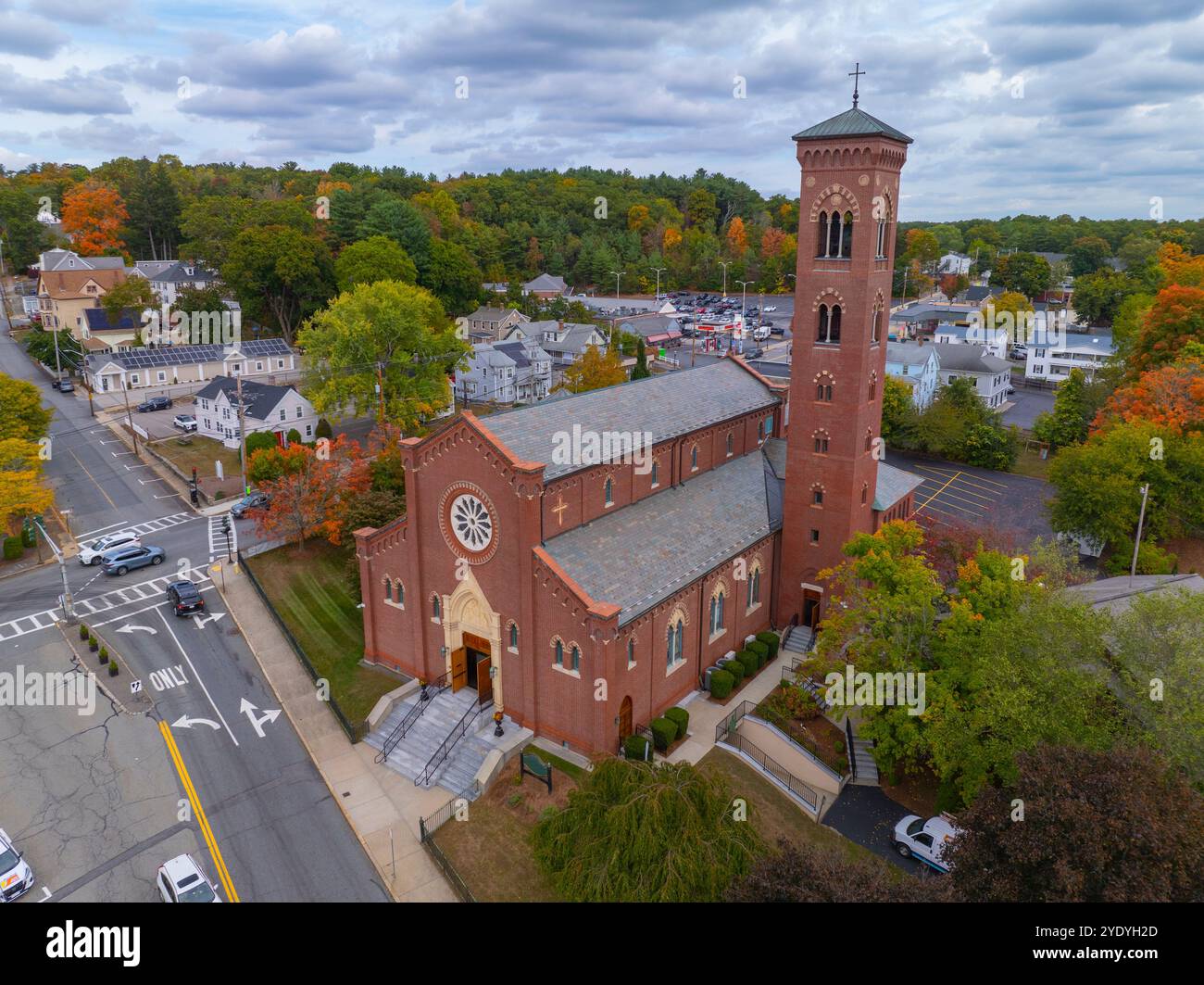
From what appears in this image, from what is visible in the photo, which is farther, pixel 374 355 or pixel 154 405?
pixel 154 405

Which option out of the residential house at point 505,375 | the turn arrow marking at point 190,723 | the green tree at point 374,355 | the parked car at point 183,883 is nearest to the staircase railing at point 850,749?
the parked car at point 183,883

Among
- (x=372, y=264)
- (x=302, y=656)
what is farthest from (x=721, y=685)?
(x=372, y=264)

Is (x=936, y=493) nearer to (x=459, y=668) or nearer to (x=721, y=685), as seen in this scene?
(x=721, y=685)

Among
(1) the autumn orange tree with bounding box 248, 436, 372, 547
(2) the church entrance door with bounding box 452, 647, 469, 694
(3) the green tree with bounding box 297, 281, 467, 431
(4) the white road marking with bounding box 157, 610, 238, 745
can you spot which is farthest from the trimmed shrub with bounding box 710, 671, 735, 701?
(3) the green tree with bounding box 297, 281, 467, 431

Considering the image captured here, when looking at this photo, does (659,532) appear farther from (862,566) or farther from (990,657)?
(990,657)

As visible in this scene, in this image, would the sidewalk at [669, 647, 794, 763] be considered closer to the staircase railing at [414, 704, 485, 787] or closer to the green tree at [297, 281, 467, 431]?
the staircase railing at [414, 704, 485, 787]

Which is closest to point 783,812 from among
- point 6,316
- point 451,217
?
point 451,217
